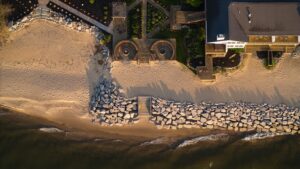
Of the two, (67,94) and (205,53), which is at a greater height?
(205,53)

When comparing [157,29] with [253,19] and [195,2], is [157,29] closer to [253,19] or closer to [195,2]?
[195,2]

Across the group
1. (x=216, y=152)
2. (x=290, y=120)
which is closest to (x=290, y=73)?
(x=290, y=120)

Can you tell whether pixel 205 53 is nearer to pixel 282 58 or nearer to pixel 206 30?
A: pixel 206 30

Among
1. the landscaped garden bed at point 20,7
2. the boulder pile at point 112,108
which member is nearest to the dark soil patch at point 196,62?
the boulder pile at point 112,108

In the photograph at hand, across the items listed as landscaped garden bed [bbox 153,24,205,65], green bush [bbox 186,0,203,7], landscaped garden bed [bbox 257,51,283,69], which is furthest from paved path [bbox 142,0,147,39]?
landscaped garden bed [bbox 257,51,283,69]

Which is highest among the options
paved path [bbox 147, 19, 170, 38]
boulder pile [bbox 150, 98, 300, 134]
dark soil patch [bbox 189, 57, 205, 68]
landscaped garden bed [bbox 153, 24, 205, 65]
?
paved path [bbox 147, 19, 170, 38]

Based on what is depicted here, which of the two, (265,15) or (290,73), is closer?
(265,15)

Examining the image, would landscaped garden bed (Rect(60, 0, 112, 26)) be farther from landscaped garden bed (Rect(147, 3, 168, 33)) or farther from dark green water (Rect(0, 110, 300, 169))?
dark green water (Rect(0, 110, 300, 169))
